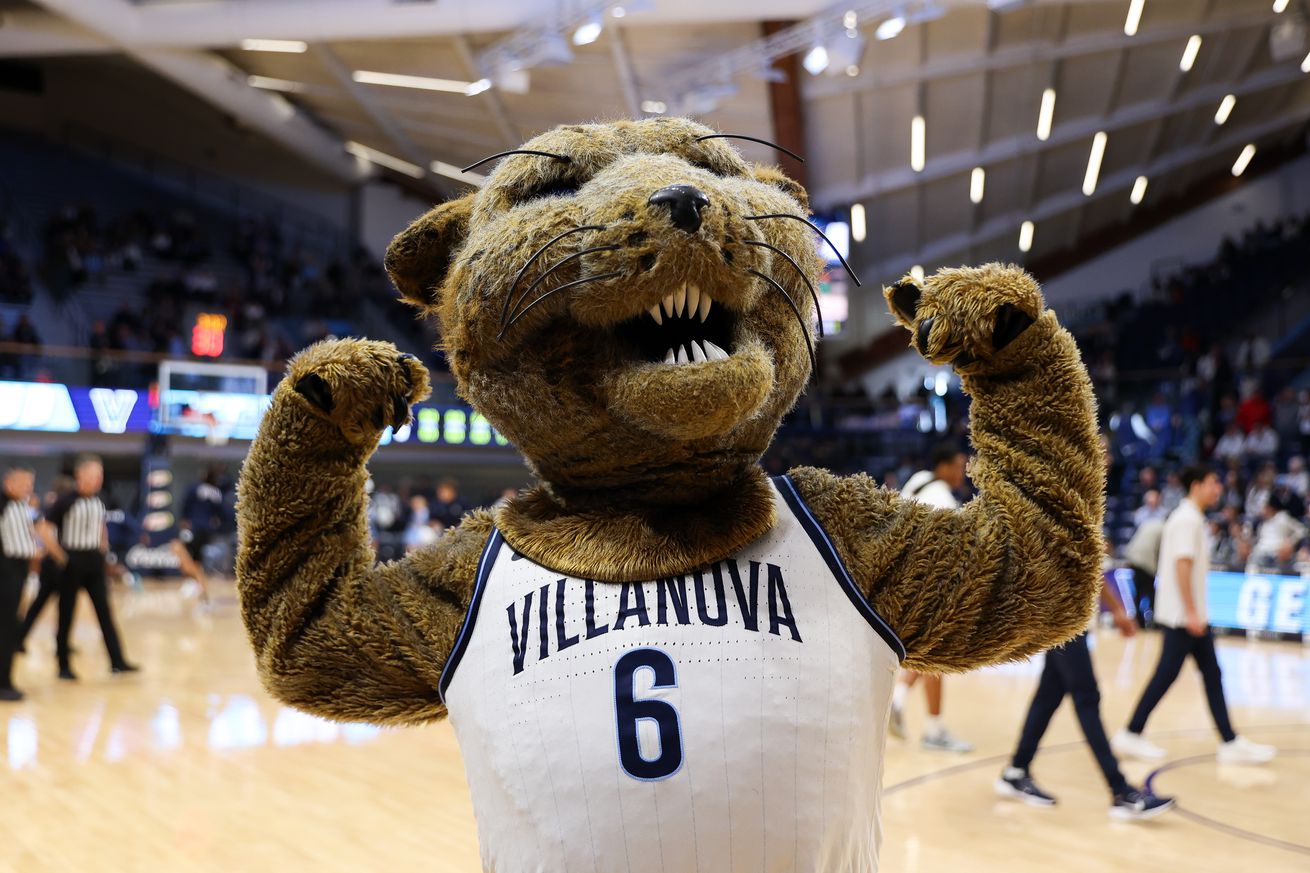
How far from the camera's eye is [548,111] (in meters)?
15.0

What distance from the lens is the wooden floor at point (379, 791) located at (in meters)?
3.78

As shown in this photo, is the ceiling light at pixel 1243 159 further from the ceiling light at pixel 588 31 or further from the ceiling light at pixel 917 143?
the ceiling light at pixel 588 31

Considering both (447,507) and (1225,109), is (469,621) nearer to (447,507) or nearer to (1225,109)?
(447,507)

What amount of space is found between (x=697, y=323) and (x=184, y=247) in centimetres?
2037

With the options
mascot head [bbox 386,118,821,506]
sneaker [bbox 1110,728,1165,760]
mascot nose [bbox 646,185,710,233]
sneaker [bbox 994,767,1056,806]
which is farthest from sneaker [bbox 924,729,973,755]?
mascot nose [bbox 646,185,710,233]

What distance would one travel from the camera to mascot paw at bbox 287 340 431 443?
1491 mm

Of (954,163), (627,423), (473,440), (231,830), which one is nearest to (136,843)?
(231,830)

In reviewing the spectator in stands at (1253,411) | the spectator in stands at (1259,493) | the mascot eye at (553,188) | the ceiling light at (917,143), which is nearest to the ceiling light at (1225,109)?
the ceiling light at (917,143)

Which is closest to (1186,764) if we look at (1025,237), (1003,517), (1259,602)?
(1003,517)

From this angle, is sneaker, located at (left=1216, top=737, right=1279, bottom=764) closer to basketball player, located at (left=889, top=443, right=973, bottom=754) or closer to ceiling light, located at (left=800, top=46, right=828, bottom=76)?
basketball player, located at (left=889, top=443, right=973, bottom=754)

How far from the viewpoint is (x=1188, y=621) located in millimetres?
4957

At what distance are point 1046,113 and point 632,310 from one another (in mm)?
15270

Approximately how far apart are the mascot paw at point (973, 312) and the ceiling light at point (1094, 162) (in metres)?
16.1

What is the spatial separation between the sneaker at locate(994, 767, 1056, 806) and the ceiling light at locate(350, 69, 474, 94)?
1201 centimetres
